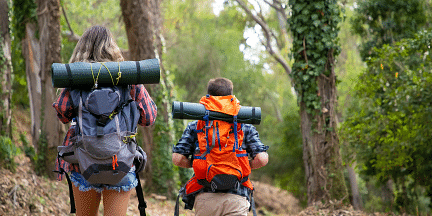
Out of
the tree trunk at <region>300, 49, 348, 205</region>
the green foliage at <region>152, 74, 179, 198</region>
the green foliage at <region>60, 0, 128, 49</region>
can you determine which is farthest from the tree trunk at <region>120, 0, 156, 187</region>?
the green foliage at <region>60, 0, 128, 49</region>

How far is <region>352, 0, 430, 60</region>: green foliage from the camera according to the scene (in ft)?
43.0

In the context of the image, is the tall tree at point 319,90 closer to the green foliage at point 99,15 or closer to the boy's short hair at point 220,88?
the boy's short hair at point 220,88

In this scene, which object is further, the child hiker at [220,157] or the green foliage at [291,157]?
the green foliage at [291,157]

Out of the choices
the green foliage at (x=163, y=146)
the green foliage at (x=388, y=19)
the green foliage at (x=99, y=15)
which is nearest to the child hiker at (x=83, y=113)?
the green foliage at (x=163, y=146)

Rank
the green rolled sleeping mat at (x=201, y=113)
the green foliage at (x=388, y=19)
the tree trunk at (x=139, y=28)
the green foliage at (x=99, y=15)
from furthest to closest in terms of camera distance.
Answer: the green foliage at (x=99, y=15) → the green foliage at (x=388, y=19) → the tree trunk at (x=139, y=28) → the green rolled sleeping mat at (x=201, y=113)

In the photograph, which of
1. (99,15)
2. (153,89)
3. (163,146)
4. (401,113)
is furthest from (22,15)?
(99,15)

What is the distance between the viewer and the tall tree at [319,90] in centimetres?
673

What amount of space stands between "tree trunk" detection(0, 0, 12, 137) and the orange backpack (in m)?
4.50

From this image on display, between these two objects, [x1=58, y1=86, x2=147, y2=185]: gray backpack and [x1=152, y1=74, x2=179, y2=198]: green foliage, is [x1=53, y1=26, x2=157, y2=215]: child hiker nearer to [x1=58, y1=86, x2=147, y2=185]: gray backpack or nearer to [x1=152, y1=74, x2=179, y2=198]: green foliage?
[x1=58, y1=86, x2=147, y2=185]: gray backpack

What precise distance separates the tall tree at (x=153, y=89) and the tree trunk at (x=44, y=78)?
159 centimetres

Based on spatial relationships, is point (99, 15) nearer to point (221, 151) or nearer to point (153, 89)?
point (153, 89)

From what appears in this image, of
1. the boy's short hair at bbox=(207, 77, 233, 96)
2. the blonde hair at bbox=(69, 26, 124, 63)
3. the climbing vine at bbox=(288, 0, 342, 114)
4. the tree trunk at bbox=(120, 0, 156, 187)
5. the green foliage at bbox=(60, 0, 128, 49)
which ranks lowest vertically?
the boy's short hair at bbox=(207, 77, 233, 96)

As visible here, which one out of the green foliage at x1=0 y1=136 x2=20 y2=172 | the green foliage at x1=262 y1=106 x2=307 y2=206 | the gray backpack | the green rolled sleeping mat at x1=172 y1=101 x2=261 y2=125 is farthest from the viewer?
the green foliage at x1=262 y1=106 x2=307 y2=206

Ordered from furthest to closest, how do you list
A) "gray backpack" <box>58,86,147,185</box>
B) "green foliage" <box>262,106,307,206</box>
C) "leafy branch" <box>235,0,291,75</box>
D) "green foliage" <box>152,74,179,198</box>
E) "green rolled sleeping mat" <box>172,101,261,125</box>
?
1. "green foliage" <box>262,106,307,206</box>
2. "leafy branch" <box>235,0,291,75</box>
3. "green foliage" <box>152,74,179,198</box>
4. "green rolled sleeping mat" <box>172,101,261,125</box>
5. "gray backpack" <box>58,86,147,185</box>
